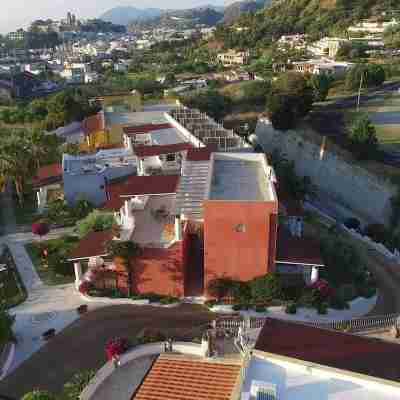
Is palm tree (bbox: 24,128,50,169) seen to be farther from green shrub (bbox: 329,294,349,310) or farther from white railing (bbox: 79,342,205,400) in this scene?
green shrub (bbox: 329,294,349,310)

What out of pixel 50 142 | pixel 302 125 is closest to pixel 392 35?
pixel 302 125

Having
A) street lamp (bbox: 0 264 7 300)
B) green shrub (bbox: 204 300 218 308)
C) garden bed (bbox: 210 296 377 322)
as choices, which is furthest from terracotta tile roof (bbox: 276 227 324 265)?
street lamp (bbox: 0 264 7 300)

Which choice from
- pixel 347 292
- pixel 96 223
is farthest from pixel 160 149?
pixel 347 292

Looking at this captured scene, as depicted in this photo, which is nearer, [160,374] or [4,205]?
A: [160,374]

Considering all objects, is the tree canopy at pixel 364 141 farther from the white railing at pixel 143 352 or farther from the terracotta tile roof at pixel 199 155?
the white railing at pixel 143 352

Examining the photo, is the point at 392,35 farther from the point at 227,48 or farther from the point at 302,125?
the point at 302,125

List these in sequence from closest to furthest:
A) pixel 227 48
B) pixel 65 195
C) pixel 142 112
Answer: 1. pixel 65 195
2. pixel 142 112
3. pixel 227 48
